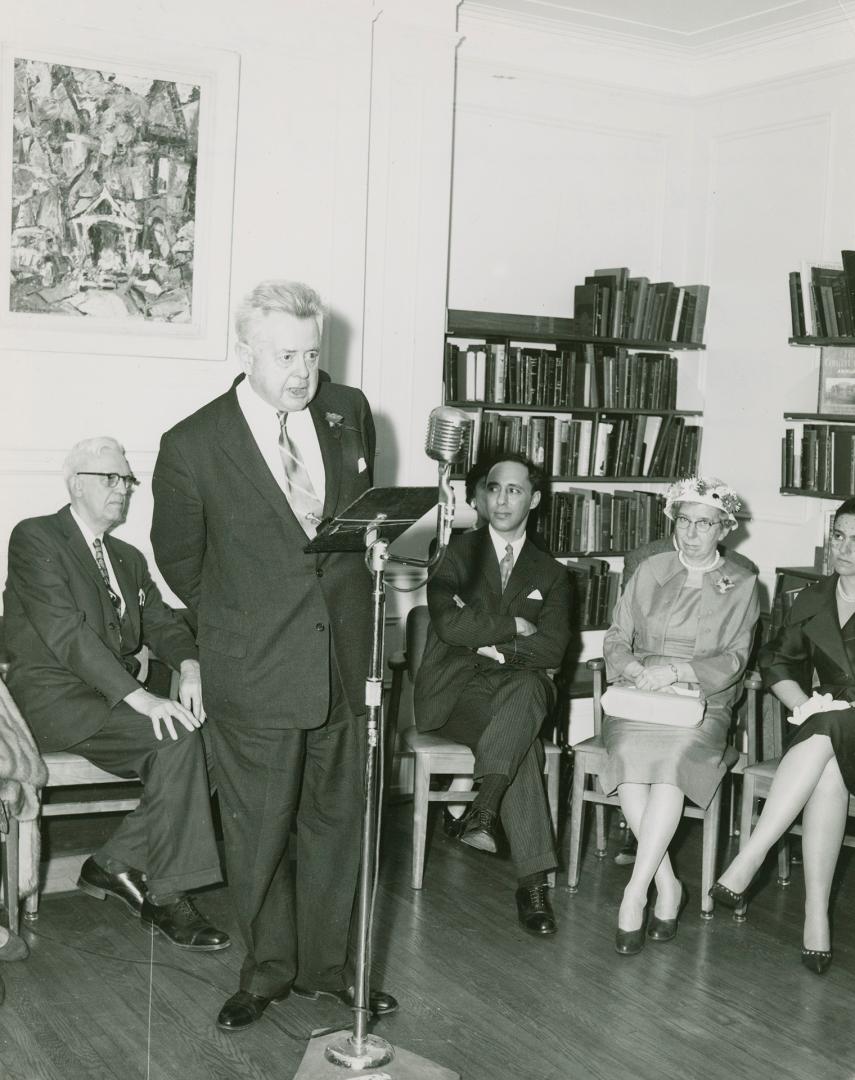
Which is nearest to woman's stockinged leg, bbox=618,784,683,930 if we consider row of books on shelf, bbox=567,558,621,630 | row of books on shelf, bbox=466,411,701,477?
row of books on shelf, bbox=567,558,621,630

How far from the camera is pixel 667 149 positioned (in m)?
5.79

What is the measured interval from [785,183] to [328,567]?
138 inches

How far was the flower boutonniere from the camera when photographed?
292 centimetres

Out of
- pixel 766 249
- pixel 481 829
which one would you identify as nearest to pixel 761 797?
pixel 481 829

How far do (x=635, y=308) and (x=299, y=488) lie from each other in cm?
312

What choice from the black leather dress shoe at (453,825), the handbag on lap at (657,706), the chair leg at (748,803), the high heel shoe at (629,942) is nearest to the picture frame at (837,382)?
the handbag on lap at (657,706)

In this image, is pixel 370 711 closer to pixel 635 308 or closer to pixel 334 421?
pixel 334 421

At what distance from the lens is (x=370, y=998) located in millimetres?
3102

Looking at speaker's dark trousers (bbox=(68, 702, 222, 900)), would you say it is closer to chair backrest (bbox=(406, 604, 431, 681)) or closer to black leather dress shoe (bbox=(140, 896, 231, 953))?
black leather dress shoe (bbox=(140, 896, 231, 953))

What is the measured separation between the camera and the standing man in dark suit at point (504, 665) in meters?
3.84

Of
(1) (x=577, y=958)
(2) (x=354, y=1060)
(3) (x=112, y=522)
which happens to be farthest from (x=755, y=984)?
(3) (x=112, y=522)

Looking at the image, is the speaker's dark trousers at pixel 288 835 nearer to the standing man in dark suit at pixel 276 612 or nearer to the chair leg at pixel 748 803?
the standing man in dark suit at pixel 276 612

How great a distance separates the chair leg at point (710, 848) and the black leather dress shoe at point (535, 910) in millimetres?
508

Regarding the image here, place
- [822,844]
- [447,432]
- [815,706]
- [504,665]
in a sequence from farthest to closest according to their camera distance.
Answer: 1. [504,665]
2. [815,706]
3. [822,844]
4. [447,432]
